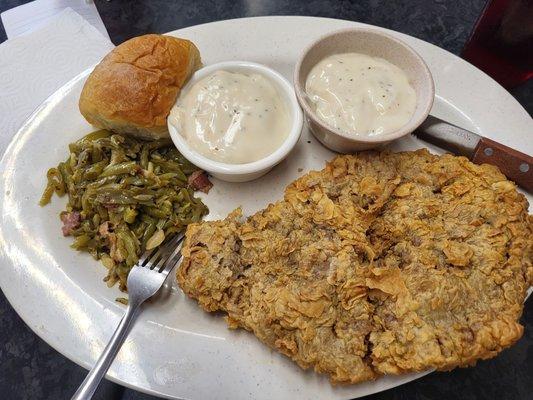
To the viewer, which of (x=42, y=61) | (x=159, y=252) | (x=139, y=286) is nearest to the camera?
(x=139, y=286)

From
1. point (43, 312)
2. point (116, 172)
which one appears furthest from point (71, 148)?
point (43, 312)

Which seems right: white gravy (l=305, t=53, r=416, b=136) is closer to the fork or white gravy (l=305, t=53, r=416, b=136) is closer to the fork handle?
the fork

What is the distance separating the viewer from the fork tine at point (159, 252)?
8.94 feet

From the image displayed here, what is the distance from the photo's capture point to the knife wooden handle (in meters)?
2.79

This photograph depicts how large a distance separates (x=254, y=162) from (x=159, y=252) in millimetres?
817

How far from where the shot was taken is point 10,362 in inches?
119

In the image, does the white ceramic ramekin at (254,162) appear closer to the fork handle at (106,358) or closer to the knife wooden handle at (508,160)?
the fork handle at (106,358)

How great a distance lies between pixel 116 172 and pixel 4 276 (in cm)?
91

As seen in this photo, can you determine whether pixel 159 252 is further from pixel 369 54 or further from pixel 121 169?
pixel 369 54

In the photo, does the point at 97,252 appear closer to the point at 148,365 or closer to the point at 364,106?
the point at 148,365

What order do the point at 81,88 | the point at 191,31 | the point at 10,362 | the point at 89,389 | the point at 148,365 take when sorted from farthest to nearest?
the point at 191,31, the point at 81,88, the point at 10,362, the point at 148,365, the point at 89,389

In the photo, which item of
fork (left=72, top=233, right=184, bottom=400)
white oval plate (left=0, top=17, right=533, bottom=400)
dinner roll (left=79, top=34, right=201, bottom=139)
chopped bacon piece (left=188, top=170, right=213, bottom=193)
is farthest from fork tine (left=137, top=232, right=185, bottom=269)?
dinner roll (left=79, top=34, right=201, bottom=139)

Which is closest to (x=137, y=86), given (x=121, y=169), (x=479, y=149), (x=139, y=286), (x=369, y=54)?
(x=121, y=169)

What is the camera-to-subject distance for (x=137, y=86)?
9.37ft
